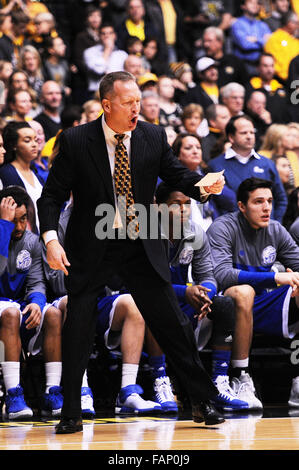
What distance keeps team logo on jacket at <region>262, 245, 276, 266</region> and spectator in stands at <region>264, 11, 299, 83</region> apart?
6.91 m

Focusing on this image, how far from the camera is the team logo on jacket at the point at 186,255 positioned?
6.25m

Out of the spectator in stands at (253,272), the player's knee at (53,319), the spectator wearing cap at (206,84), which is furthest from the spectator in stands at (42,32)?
the player's knee at (53,319)

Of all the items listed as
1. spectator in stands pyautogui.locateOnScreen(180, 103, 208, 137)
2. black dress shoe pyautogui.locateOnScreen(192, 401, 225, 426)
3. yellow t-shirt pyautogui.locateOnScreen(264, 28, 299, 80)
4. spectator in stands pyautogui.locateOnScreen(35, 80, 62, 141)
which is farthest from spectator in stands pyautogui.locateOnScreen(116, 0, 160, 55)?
black dress shoe pyautogui.locateOnScreen(192, 401, 225, 426)

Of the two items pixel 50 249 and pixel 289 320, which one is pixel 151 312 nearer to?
pixel 50 249

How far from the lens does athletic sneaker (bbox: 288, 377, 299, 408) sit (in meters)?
6.30

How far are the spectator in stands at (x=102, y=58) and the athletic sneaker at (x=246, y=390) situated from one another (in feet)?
19.2

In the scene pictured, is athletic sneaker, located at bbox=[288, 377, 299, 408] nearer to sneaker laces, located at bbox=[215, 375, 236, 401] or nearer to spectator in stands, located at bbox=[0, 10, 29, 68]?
sneaker laces, located at bbox=[215, 375, 236, 401]

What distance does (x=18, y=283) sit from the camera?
616 centimetres

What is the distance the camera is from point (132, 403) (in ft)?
18.9

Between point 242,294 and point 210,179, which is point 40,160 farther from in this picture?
point 210,179
